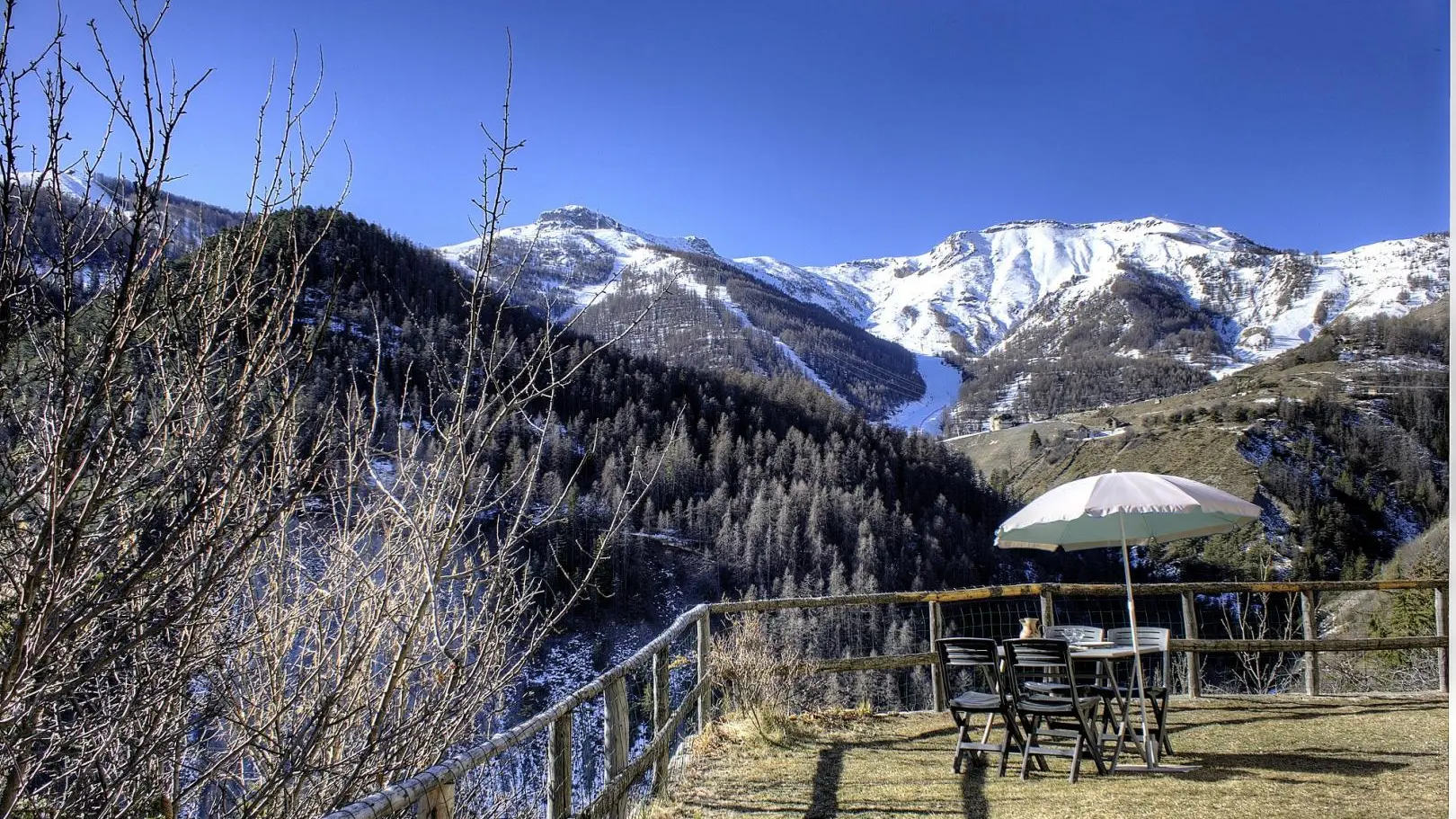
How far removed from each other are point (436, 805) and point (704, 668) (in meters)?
4.09

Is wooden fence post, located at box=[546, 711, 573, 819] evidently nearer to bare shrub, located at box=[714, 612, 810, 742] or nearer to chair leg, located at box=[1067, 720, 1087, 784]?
chair leg, located at box=[1067, 720, 1087, 784]

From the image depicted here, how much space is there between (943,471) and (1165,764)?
8110 centimetres

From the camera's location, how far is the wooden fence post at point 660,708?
14.1 ft

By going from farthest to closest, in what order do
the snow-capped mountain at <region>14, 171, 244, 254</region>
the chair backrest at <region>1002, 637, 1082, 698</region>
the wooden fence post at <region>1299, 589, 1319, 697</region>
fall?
the wooden fence post at <region>1299, 589, 1319, 697</region> < the chair backrest at <region>1002, 637, 1082, 698</region> < the snow-capped mountain at <region>14, 171, 244, 254</region>

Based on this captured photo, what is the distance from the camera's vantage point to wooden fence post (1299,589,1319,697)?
259 inches

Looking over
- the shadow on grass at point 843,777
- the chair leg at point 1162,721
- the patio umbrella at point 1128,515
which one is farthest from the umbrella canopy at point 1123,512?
the shadow on grass at point 843,777

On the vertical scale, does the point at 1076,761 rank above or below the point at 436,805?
below

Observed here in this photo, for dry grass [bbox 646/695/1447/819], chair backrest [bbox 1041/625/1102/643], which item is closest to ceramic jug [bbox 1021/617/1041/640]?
chair backrest [bbox 1041/625/1102/643]

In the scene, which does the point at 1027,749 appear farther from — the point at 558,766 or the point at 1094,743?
the point at 558,766

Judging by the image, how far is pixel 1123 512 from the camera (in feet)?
17.0

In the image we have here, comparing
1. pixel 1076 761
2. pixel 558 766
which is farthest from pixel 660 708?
pixel 1076 761

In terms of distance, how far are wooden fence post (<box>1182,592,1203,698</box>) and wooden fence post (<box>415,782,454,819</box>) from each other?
6012 mm

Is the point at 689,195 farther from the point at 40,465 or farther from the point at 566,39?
the point at 40,465

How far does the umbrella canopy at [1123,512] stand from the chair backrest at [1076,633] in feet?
1.77
